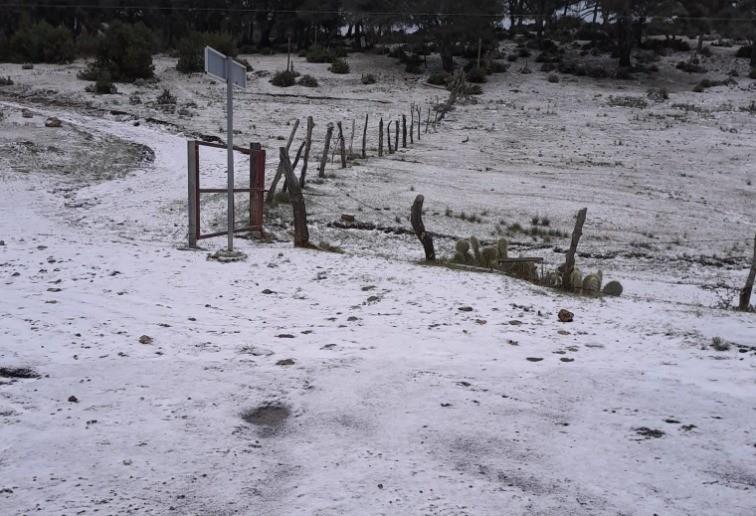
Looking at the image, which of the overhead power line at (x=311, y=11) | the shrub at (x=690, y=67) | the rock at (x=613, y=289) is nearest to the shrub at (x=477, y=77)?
the overhead power line at (x=311, y=11)

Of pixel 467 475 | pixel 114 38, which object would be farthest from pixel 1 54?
pixel 467 475

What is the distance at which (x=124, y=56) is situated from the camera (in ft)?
109

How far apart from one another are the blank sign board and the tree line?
32060mm

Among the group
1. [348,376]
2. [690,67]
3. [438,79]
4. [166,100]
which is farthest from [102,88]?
[690,67]

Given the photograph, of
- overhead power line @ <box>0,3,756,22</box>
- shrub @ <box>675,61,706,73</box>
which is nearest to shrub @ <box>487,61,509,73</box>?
overhead power line @ <box>0,3,756,22</box>

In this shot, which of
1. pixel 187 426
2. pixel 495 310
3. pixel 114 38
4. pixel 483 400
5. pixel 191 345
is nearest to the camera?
pixel 187 426

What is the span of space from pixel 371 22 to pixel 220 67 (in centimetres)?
3740

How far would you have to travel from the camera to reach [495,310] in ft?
21.9

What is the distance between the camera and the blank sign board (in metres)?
7.58

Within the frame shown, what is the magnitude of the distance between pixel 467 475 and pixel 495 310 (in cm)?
337

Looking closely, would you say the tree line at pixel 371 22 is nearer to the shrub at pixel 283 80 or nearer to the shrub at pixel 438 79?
the shrub at pixel 438 79

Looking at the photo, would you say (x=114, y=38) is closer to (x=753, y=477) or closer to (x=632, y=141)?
(x=632, y=141)

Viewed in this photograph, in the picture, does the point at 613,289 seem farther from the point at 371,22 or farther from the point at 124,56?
the point at 371,22

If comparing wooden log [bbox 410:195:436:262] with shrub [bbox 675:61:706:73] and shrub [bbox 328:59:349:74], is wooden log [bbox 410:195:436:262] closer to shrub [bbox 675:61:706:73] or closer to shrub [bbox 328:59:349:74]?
shrub [bbox 328:59:349:74]
